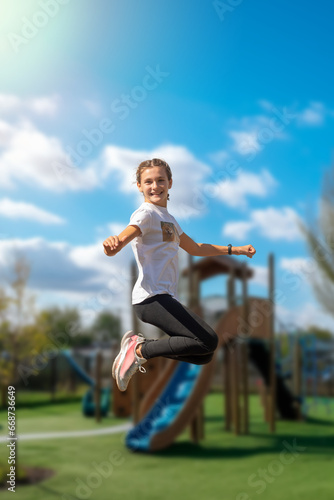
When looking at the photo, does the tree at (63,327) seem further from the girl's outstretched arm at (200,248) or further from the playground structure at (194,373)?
the girl's outstretched arm at (200,248)

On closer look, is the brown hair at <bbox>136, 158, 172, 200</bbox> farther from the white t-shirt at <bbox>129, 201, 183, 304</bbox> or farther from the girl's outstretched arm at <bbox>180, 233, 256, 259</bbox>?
the girl's outstretched arm at <bbox>180, 233, 256, 259</bbox>

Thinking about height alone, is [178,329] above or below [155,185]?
below

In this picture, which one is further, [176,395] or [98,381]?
[98,381]

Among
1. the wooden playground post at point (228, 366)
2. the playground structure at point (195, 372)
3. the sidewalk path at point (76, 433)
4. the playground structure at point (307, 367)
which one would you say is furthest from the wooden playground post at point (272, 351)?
the sidewalk path at point (76, 433)

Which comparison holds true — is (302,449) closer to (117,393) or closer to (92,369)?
(117,393)

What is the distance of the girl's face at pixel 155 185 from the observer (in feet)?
8.84

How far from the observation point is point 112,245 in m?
2.27

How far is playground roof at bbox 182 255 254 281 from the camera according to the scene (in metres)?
18.0

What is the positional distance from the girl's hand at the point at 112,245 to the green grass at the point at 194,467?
59.2 ft

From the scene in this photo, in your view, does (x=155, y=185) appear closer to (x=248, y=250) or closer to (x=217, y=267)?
(x=248, y=250)

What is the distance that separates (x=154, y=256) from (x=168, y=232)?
0.12 meters

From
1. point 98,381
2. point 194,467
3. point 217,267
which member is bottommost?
point 194,467

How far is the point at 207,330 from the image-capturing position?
8.09ft

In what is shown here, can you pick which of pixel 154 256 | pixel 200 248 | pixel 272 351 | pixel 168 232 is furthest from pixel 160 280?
pixel 272 351
